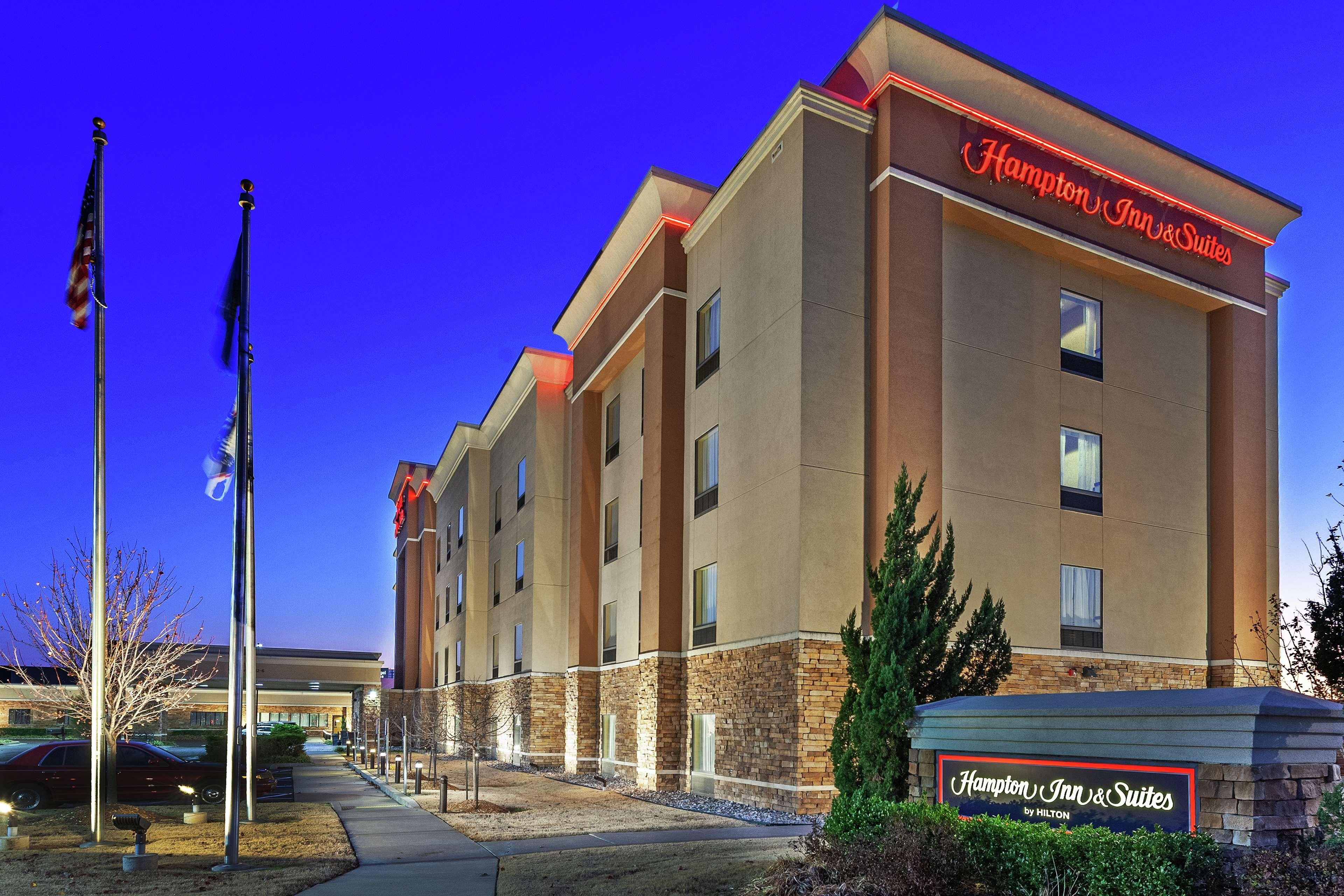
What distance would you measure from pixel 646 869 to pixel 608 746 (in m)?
20.5

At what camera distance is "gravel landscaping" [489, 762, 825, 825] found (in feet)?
68.2

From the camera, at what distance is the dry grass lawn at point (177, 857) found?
43.1 feet

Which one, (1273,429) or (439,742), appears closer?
(1273,429)

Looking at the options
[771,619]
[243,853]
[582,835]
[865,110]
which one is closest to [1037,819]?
[582,835]

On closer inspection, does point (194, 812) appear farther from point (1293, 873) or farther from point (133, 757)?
point (1293, 873)

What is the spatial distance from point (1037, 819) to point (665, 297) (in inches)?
846

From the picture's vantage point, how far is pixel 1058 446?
2631 centimetres

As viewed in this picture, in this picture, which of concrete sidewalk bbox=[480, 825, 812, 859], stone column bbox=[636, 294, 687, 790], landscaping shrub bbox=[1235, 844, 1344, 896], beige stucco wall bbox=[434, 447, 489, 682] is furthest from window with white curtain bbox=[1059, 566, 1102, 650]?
beige stucco wall bbox=[434, 447, 489, 682]

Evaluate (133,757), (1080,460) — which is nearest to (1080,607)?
(1080,460)

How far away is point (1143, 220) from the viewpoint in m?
27.5

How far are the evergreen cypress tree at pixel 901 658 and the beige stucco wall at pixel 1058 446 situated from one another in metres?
8.15

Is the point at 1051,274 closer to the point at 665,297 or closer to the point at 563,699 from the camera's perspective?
the point at 665,297

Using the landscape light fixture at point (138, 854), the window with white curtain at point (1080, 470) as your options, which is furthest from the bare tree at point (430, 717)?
the landscape light fixture at point (138, 854)

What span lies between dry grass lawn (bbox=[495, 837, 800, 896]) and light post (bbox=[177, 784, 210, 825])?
7.49 m
